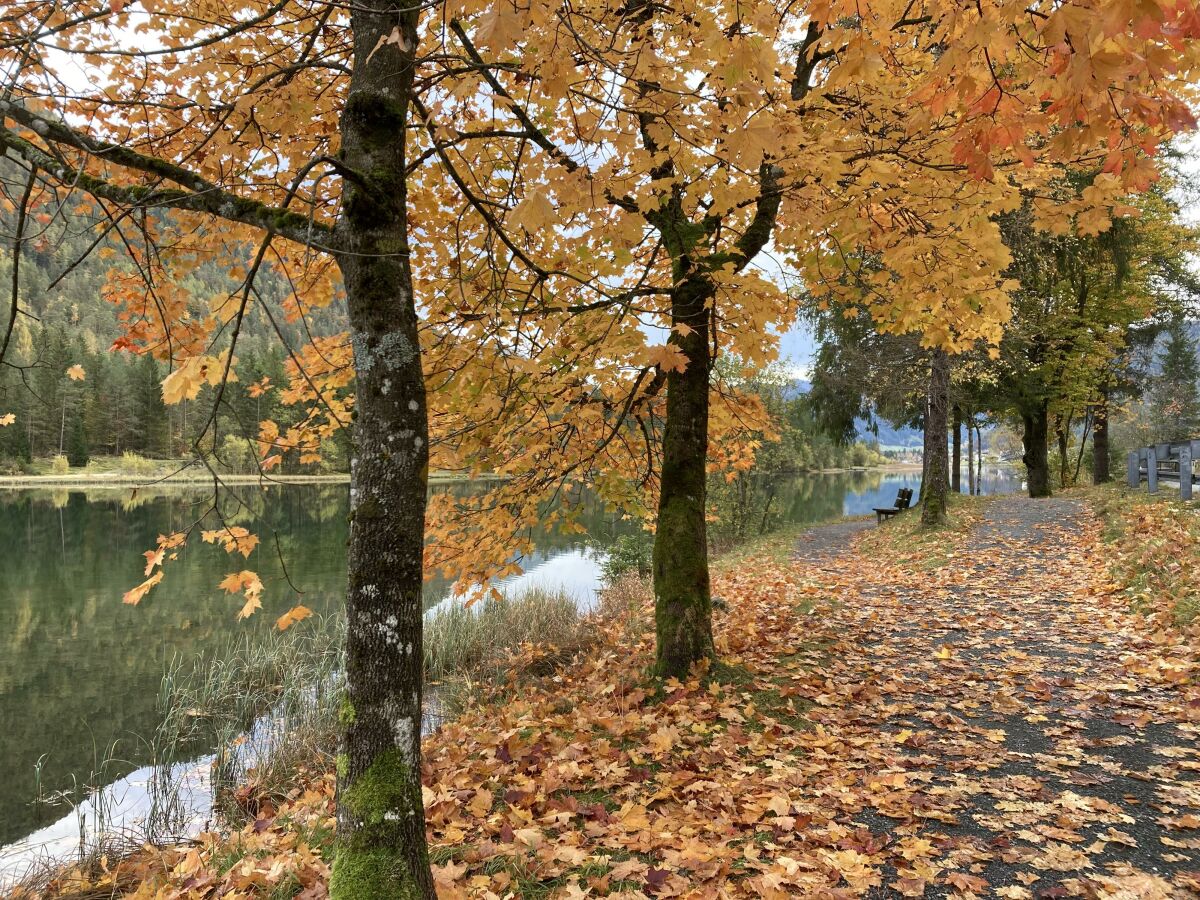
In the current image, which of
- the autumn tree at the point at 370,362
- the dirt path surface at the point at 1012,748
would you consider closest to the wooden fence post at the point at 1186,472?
the dirt path surface at the point at 1012,748

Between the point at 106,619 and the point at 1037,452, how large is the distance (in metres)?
24.2

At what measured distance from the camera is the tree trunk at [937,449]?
13.4 metres

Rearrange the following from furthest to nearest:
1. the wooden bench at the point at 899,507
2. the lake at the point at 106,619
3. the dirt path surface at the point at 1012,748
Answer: the wooden bench at the point at 899,507 → the lake at the point at 106,619 → the dirt path surface at the point at 1012,748

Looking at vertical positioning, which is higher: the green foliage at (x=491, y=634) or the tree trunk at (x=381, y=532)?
the tree trunk at (x=381, y=532)

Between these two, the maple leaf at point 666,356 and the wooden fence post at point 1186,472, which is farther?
the wooden fence post at point 1186,472

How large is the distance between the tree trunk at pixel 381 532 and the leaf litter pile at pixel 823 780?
642 millimetres

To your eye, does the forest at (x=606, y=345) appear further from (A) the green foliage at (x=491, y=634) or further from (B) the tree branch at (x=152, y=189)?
(A) the green foliage at (x=491, y=634)

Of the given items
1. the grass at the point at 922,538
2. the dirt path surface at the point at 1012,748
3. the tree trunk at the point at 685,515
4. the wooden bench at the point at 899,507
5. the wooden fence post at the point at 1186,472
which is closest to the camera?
the dirt path surface at the point at 1012,748

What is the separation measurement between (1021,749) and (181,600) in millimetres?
15720

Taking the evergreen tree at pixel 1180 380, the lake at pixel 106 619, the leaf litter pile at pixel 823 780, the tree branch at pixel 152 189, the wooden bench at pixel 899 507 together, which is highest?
the evergreen tree at pixel 1180 380

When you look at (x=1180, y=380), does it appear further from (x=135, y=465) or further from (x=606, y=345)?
(x=135, y=465)

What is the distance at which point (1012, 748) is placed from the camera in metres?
4.03

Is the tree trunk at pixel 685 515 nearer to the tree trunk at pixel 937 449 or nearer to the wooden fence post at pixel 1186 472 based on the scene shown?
the wooden fence post at pixel 1186 472

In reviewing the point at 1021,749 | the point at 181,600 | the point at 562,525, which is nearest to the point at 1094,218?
the point at 1021,749
